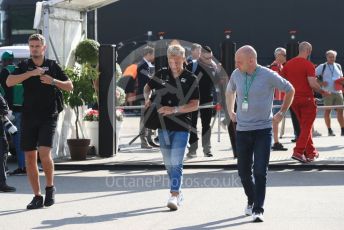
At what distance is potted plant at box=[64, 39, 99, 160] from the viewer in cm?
1275

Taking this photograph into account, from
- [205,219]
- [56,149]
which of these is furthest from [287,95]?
[56,149]

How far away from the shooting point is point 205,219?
8.20 meters

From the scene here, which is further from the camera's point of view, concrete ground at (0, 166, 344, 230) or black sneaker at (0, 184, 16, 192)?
black sneaker at (0, 184, 16, 192)

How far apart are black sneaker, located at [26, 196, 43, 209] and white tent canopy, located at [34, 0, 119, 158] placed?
13.7ft

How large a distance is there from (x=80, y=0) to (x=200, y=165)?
3.49 metres

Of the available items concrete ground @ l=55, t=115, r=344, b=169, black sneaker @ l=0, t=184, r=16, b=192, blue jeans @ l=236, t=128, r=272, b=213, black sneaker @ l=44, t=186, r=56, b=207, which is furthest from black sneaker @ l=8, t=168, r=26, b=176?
blue jeans @ l=236, t=128, r=272, b=213

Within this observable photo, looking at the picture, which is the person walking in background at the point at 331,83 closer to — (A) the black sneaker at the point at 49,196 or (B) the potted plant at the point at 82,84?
(B) the potted plant at the point at 82,84

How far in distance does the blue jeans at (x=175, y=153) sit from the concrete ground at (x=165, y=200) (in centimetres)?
31

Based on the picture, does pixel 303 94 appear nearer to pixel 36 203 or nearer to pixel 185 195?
pixel 185 195

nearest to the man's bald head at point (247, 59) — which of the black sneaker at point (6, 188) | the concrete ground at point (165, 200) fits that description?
the concrete ground at point (165, 200)

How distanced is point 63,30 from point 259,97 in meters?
6.01

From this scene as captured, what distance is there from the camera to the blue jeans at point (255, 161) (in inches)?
319

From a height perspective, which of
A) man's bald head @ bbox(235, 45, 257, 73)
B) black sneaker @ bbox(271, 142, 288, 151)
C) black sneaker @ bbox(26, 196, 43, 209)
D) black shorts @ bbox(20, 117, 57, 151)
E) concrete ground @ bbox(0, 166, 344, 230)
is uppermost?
man's bald head @ bbox(235, 45, 257, 73)

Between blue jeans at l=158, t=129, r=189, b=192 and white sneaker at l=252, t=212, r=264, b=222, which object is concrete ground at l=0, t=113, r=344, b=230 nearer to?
white sneaker at l=252, t=212, r=264, b=222
